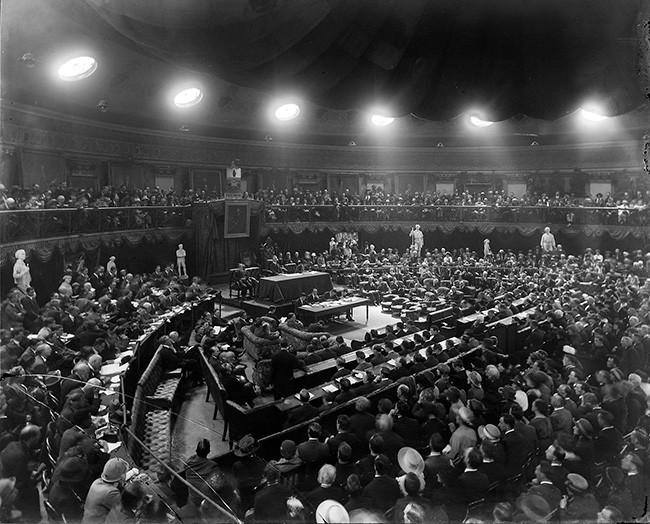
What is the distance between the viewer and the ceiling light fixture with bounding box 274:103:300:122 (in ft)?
87.5

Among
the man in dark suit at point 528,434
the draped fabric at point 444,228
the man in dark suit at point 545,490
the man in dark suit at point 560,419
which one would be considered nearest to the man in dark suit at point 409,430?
the man in dark suit at point 528,434

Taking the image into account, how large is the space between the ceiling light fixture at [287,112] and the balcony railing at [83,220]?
26.9 ft

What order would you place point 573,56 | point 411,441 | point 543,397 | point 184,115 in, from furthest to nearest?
point 184,115, point 543,397, point 411,441, point 573,56

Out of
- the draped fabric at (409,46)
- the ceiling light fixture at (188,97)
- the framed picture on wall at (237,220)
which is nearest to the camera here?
the draped fabric at (409,46)

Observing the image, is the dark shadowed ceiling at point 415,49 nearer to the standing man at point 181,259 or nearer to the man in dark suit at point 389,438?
the man in dark suit at point 389,438

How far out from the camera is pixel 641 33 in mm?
3492

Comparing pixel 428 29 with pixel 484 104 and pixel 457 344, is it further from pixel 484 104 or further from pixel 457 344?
pixel 457 344

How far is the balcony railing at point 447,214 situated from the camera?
25688mm

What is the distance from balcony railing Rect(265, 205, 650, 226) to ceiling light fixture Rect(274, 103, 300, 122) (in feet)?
17.3

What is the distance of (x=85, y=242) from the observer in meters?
17.6

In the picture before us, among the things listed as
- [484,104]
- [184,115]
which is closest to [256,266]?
[184,115]

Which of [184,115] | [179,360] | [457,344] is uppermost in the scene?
[184,115]

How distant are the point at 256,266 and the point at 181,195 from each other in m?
5.84

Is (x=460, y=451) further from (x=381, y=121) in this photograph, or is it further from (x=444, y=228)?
(x=381, y=121)
